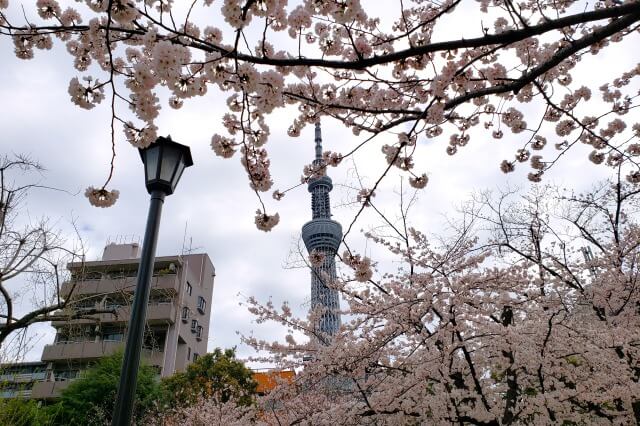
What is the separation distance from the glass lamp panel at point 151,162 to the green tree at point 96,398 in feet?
40.5

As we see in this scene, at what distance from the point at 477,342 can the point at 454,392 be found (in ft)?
2.87

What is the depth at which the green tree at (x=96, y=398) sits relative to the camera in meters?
13.2

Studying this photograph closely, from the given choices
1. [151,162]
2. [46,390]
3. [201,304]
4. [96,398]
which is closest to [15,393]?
A: [96,398]

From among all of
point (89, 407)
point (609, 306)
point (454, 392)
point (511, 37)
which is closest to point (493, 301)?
point (454, 392)

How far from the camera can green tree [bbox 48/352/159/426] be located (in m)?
13.2

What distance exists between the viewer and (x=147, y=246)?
2.60 metres

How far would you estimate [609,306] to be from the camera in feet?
19.7

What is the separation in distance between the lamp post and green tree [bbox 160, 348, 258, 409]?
1203 cm

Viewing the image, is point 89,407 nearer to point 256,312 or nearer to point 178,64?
point 256,312

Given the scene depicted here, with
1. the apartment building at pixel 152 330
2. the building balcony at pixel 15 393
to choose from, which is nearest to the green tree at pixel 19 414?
the building balcony at pixel 15 393

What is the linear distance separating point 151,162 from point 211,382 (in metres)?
12.9

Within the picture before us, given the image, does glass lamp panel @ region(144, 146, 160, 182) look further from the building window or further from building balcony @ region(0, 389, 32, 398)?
the building window

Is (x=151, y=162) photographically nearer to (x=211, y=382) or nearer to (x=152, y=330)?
(x=211, y=382)

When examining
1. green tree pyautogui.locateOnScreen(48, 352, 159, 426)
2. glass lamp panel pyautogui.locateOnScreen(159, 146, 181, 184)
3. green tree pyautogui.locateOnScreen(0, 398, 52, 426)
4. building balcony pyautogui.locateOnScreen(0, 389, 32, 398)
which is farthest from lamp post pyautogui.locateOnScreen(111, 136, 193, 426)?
green tree pyautogui.locateOnScreen(48, 352, 159, 426)
